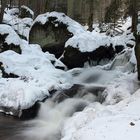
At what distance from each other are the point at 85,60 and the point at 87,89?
367 centimetres

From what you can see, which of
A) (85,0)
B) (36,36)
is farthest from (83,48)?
(85,0)

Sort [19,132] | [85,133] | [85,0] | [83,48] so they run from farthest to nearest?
[85,0], [83,48], [19,132], [85,133]

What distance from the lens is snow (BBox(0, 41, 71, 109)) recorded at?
12.9 metres

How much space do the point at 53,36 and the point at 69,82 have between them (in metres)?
4.88

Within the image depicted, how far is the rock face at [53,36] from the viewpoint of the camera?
19172mm

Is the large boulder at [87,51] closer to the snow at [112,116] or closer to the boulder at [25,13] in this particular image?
the snow at [112,116]

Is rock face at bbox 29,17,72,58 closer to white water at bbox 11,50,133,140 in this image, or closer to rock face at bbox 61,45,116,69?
rock face at bbox 61,45,116,69

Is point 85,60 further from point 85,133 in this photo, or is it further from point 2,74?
point 85,133

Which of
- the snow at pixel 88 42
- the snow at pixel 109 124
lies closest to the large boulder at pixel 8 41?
the snow at pixel 88 42

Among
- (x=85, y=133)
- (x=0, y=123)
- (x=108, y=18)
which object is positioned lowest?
(x=0, y=123)

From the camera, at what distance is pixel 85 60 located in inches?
692

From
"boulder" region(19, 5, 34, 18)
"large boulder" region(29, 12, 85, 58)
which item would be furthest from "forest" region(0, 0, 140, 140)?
"boulder" region(19, 5, 34, 18)

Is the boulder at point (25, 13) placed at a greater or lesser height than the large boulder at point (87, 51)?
greater

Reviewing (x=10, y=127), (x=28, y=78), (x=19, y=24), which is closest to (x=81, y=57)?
(x=28, y=78)
